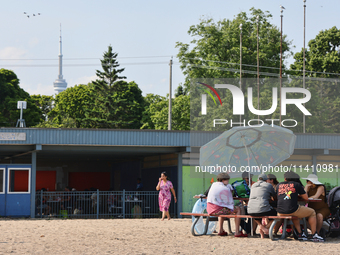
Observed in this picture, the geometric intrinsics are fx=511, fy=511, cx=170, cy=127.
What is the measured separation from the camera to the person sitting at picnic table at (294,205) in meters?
9.88

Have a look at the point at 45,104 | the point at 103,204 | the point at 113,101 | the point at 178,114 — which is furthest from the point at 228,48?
the point at 45,104

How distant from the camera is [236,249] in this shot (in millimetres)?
8984

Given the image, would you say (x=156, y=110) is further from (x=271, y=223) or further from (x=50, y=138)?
(x=271, y=223)

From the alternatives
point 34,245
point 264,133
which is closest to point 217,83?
point 264,133

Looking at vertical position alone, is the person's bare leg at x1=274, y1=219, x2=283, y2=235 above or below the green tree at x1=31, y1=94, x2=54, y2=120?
below

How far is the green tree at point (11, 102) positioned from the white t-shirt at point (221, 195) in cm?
4022

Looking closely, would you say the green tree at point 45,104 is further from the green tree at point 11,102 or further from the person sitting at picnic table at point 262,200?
the person sitting at picnic table at point 262,200

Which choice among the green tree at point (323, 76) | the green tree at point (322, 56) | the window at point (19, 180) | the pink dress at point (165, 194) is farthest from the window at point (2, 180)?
the green tree at point (322, 56)

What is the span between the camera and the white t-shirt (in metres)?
10.6

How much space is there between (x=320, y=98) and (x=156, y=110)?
17236 mm

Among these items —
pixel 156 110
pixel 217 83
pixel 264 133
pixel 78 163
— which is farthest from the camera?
pixel 156 110

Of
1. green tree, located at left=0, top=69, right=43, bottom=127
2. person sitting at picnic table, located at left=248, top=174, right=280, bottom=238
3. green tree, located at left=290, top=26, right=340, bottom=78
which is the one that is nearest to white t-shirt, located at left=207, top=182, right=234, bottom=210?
person sitting at picnic table, located at left=248, top=174, right=280, bottom=238

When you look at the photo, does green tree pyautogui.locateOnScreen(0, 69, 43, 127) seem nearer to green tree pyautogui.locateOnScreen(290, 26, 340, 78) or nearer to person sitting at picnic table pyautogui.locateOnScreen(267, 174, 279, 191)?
green tree pyautogui.locateOnScreen(290, 26, 340, 78)

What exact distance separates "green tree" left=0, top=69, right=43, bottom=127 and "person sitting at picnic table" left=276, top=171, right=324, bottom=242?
136 feet
